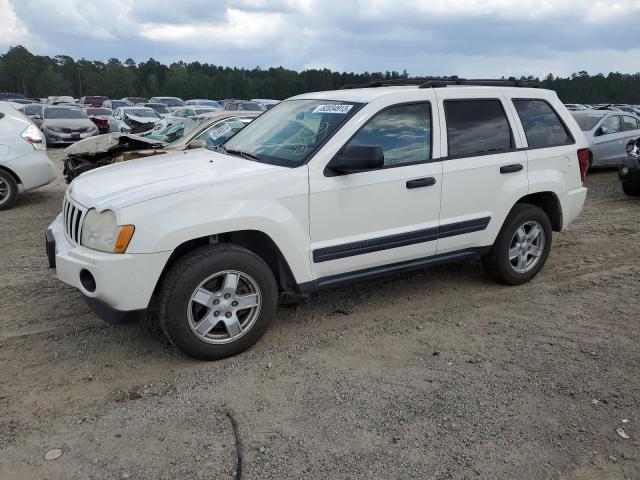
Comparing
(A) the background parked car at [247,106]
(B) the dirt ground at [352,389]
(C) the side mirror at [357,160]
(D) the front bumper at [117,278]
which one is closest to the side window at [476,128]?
(C) the side mirror at [357,160]

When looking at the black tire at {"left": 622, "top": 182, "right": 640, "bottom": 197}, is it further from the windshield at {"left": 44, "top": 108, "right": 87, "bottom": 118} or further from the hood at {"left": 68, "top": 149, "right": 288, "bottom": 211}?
the windshield at {"left": 44, "top": 108, "right": 87, "bottom": 118}

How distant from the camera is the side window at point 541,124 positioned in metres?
5.12

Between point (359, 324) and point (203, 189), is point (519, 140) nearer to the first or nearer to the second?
point (359, 324)

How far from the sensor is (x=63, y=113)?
2019 cm

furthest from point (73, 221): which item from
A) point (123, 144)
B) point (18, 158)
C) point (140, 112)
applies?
point (140, 112)

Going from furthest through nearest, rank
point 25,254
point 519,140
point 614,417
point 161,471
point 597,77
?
point 597,77, point 25,254, point 519,140, point 614,417, point 161,471

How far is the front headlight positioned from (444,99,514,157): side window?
2618 mm

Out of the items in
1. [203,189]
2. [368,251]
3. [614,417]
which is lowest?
[614,417]

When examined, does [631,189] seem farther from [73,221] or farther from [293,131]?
[73,221]

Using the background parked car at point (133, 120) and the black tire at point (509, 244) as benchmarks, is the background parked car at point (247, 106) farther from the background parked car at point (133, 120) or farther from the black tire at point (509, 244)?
the black tire at point (509, 244)

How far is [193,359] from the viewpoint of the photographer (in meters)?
3.84

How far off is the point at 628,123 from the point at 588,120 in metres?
1.09

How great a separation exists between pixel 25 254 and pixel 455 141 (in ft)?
15.7

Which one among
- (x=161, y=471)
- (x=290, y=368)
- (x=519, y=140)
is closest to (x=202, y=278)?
(x=290, y=368)
